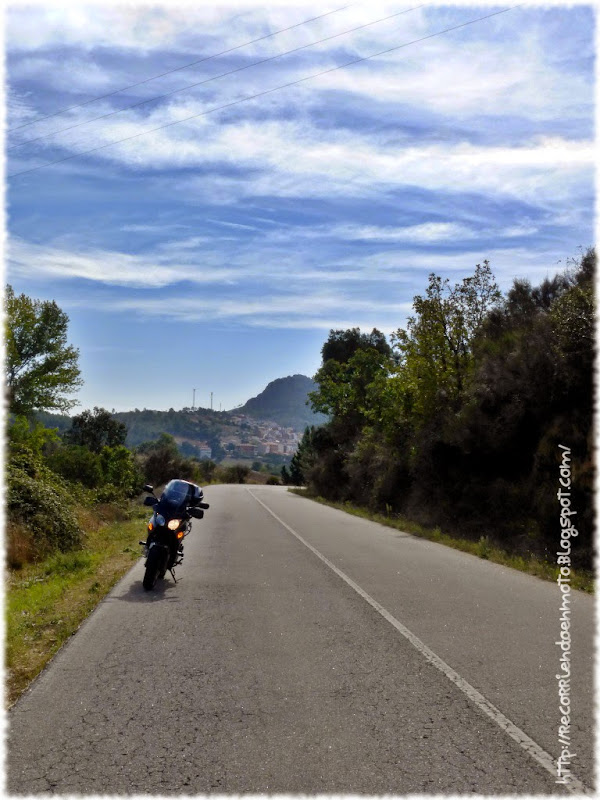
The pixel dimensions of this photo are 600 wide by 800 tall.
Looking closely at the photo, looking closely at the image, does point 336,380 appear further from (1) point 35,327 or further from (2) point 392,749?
(2) point 392,749

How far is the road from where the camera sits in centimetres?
427

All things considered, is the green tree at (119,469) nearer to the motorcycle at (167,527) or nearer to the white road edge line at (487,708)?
the motorcycle at (167,527)

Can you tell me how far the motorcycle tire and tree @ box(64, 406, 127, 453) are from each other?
72.1m

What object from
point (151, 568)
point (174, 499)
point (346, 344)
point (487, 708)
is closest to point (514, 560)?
point (174, 499)

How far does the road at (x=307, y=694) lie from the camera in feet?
14.0

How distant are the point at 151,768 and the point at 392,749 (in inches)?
58.5

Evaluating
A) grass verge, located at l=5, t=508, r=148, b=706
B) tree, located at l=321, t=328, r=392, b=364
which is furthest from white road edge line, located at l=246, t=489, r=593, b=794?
tree, located at l=321, t=328, r=392, b=364

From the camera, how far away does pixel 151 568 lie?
411 inches

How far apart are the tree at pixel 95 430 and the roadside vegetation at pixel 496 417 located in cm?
5077

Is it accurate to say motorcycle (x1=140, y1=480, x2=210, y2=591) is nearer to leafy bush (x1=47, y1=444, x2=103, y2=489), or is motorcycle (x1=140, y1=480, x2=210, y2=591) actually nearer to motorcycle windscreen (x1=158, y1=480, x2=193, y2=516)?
motorcycle windscreen (x1=158, y1=480, x2=193, y2=516)

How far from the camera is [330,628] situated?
26.6 feet

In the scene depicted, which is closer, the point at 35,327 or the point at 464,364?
the point at 464,364

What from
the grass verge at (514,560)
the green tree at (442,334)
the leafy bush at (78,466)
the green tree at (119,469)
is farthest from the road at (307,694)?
the green tree at (119,469)

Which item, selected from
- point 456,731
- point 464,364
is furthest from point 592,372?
point 456,731
